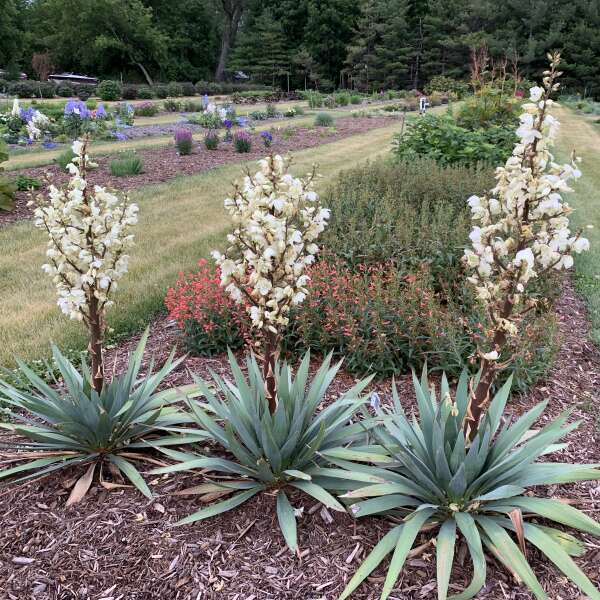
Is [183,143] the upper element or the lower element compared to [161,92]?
lower

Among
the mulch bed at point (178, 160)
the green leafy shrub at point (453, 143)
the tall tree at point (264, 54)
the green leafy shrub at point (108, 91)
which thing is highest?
the tall tree at point (264, 54)

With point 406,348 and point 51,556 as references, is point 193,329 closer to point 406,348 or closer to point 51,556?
point 406,348

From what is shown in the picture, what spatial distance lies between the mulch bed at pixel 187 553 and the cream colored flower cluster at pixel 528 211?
111cm

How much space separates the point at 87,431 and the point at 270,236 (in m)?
1.62

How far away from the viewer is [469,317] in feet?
15.4

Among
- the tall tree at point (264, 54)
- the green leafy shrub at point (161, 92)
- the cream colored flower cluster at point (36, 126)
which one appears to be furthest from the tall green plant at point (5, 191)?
the tall tree at point (264, 54)

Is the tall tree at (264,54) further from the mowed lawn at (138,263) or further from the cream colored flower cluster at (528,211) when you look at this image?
the cream colored flower cluster at (528,211)

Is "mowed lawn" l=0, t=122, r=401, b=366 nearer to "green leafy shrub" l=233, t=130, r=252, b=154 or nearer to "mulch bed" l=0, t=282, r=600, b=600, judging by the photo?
"mulch bed" l=0, t=282, r=600, b=600

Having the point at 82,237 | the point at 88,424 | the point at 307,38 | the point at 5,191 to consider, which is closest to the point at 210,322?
the point at 88,424

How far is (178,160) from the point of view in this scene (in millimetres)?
12914

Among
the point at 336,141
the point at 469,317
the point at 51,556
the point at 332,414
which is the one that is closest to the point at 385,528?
the point at 332,414

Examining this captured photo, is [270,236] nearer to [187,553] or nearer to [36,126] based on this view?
[187,553]

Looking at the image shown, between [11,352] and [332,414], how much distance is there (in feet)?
9.81

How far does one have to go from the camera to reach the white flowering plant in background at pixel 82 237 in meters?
2.90
